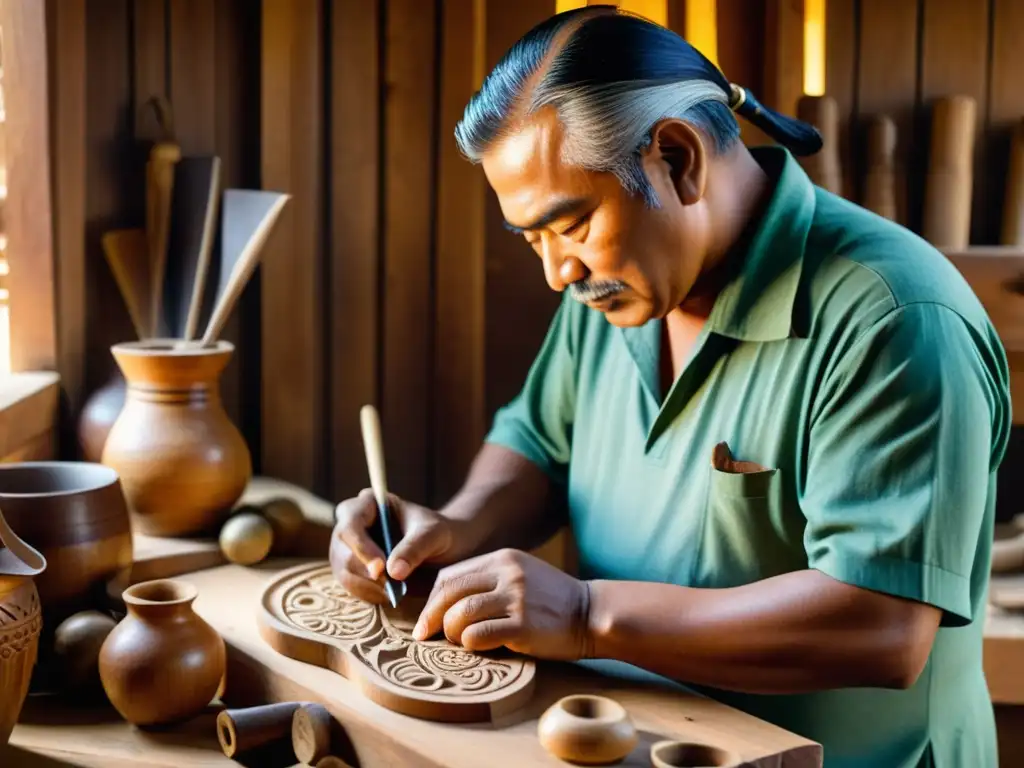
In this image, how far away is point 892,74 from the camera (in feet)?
8.54

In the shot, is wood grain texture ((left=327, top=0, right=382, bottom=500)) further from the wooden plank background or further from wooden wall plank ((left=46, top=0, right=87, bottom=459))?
wooden wall plank ((left=46, top=0, right=87, bottom=459))

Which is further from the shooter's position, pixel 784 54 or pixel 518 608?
pixel 784 54

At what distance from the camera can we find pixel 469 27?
8.61ft

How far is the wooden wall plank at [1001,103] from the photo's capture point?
2.57 m

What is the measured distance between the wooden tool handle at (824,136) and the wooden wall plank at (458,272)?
72cm

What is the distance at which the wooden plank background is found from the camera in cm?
254

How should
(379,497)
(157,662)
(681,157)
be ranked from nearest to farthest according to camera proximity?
(157,662), (681,157), (379,497)

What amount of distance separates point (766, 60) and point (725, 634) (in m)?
1.51

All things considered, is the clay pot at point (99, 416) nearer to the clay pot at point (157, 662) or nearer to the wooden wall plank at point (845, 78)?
the clay pot at point (157, 662)

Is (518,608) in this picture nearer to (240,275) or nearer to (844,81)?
(240,275)

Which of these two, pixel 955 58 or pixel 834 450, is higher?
pixel 955 58

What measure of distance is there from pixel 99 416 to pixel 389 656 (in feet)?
3.53

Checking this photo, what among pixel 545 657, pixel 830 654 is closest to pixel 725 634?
pixel 830 654

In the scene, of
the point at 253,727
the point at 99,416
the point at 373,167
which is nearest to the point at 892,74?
the point at 373,167
